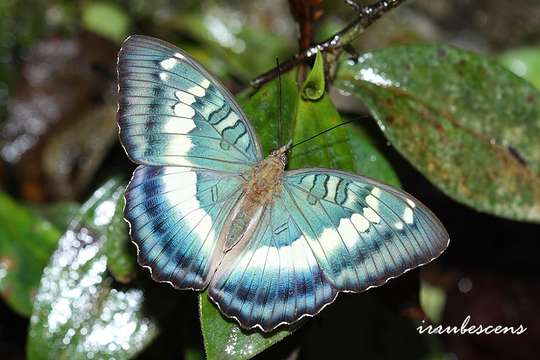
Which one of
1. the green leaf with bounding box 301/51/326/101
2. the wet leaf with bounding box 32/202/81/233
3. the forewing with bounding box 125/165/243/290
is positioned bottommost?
the wet leaf with bounding box 32/202/81/233

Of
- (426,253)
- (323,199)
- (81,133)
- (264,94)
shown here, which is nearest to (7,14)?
(81,133)

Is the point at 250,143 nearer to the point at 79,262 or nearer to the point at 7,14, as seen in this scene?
the point at 79,262

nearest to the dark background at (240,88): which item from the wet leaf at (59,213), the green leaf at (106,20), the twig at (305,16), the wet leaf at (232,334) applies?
the green leaf at (106,20)

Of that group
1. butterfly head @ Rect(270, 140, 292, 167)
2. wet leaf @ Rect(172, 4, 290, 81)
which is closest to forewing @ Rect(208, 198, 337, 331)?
butterfly head @ Rect(270, 140, 292, 167)

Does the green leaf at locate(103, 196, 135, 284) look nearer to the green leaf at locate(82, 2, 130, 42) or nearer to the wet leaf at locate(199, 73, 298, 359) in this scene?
the wet leaf at locate(199, 73, 298, 359)

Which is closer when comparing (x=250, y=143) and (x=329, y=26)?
(x=250, y=143)

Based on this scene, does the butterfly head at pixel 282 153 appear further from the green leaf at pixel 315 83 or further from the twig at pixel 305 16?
the twig at pixel 305 16
